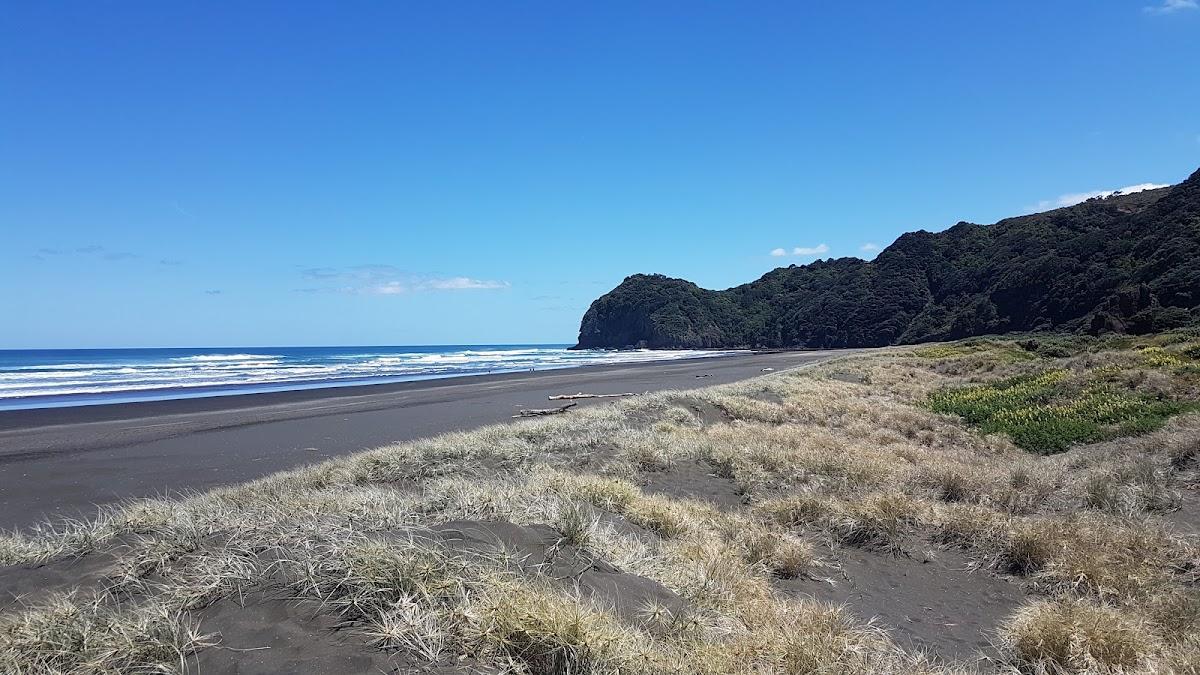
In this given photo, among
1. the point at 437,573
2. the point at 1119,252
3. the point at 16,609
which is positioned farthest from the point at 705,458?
the point at 1119,252

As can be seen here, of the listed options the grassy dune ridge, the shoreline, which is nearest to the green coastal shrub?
the grassy dune ridge

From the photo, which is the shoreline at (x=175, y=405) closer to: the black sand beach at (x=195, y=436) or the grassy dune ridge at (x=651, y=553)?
the black sand beach at (x=195, y=436)

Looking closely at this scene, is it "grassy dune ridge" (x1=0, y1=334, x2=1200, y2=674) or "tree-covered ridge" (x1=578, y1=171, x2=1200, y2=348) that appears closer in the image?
"grassy dune ridge" (x1=0, y1=334, x2=1200, y2=674)

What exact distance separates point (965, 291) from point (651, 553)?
89.7 metres

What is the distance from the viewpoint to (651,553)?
5.75m

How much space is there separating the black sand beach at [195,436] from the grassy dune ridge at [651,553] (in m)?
3.12

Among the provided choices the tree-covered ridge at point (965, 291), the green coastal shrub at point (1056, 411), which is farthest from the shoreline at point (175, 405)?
the tree-covered ridge at point (965, 291)

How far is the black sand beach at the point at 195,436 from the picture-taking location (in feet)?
35.9

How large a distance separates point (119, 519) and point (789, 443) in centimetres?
1016

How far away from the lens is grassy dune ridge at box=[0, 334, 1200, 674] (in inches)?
138

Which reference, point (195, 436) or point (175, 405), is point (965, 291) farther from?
point (195, 436)

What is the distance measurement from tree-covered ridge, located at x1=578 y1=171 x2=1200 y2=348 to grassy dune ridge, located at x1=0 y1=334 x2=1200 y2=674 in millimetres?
33175

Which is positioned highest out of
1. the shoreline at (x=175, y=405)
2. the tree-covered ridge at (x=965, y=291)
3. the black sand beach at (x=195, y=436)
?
the tree-covered ridge at (x=965, y=291)

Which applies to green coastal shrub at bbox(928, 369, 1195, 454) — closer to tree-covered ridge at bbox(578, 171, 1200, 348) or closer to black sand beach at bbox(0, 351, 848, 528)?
black sand beach at bbox(0, 351, 848, 528)
